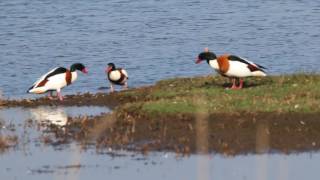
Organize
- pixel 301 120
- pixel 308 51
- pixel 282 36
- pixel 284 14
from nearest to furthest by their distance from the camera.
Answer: pixel 301 120
pixel 308 51
pixel 282 36
pixel 284 14

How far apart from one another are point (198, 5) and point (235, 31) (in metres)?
7.16

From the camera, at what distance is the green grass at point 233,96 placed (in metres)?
18.0

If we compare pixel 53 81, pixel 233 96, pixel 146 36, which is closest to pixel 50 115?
pixel 53 81

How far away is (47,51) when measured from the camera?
32.9 m

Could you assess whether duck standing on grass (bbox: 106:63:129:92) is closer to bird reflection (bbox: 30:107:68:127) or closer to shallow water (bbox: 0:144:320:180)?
bird reflection (bbox: 30:107:68:127)

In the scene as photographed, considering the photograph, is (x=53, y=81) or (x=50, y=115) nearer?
(x=50, y=115)

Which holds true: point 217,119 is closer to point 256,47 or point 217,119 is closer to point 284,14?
point 256,47

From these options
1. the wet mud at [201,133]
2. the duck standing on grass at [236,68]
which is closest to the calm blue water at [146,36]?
the duck standing on grass at [236,68]

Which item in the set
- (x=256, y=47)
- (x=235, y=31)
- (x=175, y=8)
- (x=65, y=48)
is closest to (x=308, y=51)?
(x=256, y=47)

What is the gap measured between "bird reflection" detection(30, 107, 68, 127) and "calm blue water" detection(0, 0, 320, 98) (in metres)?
4.67

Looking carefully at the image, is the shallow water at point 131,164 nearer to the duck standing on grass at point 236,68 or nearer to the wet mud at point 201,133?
the wet mud at point 201,133

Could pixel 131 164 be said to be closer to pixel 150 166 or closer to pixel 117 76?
pixel 150 166

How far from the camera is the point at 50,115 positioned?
19.5m

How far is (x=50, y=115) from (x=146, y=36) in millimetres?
16372
